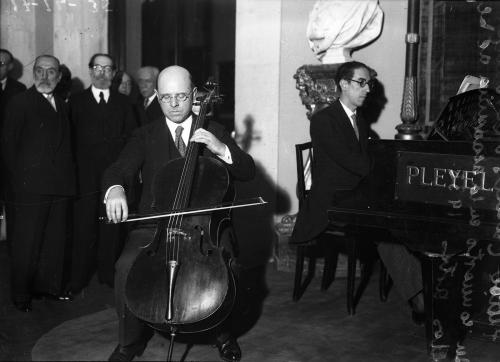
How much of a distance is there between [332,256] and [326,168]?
0.82 meters

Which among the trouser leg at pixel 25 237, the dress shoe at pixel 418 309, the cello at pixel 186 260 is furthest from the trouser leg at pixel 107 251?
the dress shoe at pixel 418 309

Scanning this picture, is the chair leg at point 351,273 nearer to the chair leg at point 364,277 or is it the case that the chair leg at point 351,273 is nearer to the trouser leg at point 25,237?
the chair leg at point 364,277

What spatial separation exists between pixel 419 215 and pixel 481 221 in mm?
262

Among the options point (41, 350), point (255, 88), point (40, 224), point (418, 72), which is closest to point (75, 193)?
point (40, 224)

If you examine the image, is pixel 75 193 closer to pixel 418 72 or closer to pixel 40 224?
pixel 40 224

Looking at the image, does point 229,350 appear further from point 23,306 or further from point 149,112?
point 149,112

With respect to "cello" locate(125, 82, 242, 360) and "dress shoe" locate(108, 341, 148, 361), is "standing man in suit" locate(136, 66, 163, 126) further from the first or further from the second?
"dress shoe" locate(108, 341, 148, 361)

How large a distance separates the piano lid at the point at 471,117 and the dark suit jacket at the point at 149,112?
2.27 meters

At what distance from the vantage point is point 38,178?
375 centimetres

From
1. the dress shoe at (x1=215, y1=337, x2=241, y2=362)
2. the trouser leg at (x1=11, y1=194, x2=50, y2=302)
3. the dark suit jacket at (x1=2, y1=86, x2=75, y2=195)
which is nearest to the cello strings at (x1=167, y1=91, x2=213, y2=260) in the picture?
the dress shoe at (x1=215, y1=337, x2=241, y2=362)

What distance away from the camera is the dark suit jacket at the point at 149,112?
185 inches

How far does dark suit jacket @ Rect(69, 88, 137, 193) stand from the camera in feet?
13.8

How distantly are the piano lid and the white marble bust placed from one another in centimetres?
181

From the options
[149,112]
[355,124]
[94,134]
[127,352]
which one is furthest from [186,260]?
[149,112]
